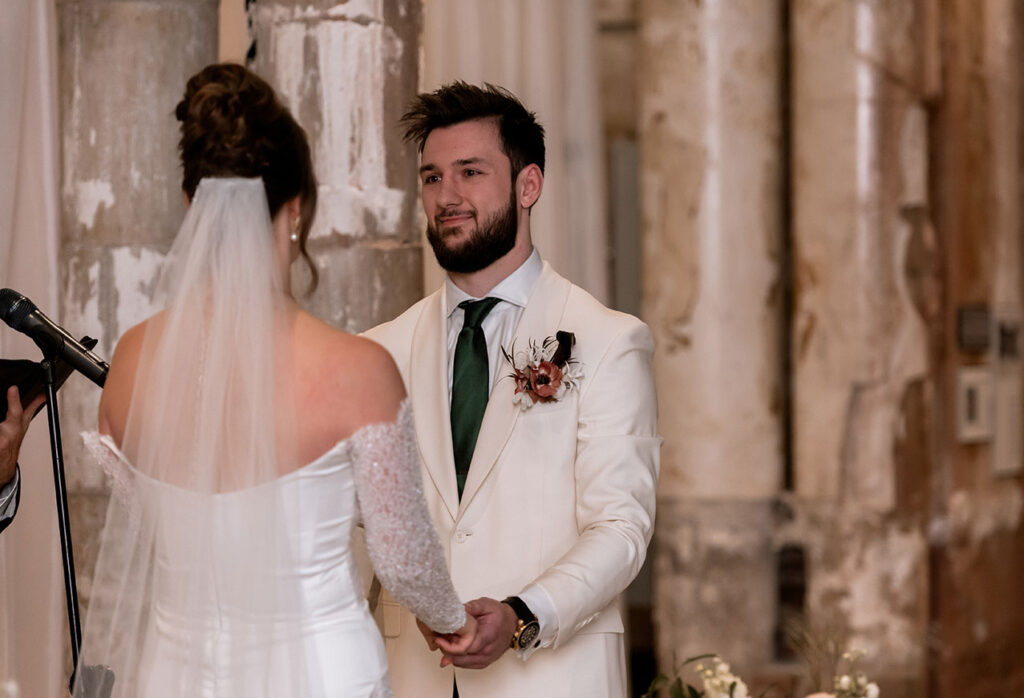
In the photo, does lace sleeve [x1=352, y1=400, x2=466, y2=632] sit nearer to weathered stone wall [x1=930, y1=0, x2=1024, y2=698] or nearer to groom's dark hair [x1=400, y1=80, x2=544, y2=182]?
groom's dark hair [x1=400, y1=80, x2=544, y2=182]

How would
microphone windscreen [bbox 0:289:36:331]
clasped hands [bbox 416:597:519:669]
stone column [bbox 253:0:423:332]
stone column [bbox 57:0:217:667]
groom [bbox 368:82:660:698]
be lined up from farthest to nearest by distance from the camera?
1. stone column [bbox 253:0:423:332]
2. stone column [bbox 57:0:217:667]
3. groom [bbox 368:82:660:698]
4. clasped hands [bbox 416:597:519:669]
5. microphone windscreen [bbox 0:289:36:331]

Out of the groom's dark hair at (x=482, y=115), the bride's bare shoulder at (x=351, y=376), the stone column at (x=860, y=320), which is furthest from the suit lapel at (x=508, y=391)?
the stone column at (x=860, y=320)

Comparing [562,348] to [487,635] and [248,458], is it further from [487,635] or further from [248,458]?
[248,458]

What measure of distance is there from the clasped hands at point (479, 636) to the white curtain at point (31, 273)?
116 centimetres

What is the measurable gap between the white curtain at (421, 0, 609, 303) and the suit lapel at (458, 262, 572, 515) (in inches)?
45.5

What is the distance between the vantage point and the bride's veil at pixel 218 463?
1.93m

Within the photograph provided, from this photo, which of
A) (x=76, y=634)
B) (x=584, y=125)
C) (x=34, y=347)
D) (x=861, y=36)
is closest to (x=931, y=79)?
(x=861, y=36)

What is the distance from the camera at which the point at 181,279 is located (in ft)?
6.61

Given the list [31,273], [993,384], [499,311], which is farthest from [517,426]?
[993,384]

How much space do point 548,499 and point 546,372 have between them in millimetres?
276

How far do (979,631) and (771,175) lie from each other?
2142 mm

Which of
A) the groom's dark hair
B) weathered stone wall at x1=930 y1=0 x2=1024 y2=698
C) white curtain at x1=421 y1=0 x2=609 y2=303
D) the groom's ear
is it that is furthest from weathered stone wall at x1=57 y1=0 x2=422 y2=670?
weathered stone wall at x1=930 y1=0 x2=1024 y2=698

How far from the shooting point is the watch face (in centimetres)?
237

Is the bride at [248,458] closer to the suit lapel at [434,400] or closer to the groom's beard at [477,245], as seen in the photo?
the suit lapel at [434,400]
